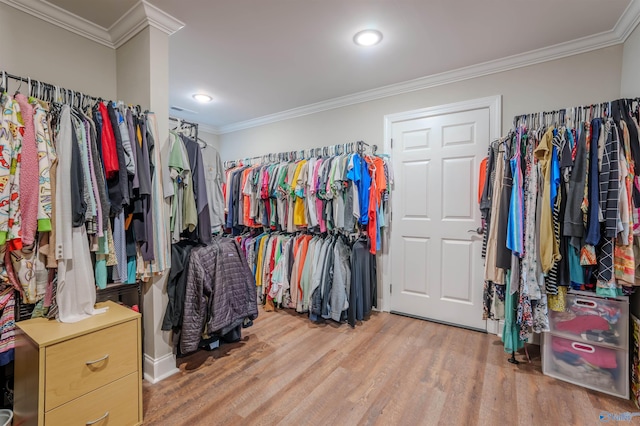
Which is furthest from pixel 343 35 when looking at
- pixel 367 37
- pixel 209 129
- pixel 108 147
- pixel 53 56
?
pixel 209 129

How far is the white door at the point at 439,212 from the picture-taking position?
2734 millimetres

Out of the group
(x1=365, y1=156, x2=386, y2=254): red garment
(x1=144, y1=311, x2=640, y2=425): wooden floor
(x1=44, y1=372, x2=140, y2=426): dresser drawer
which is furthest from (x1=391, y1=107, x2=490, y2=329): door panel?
(x1=44, y1=372, x2=140, y2=426): dresser drawer

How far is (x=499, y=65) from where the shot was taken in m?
2.58

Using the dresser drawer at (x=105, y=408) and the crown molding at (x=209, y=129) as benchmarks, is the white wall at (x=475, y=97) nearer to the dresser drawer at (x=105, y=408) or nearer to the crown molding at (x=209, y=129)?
the crown molding at (x=209, y=129)

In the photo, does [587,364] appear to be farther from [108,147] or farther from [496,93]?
[108,147]

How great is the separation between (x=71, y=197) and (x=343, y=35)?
207cm

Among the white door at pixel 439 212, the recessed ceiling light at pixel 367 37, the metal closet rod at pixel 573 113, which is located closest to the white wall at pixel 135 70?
the recessed ceiling light at pixel 367 37

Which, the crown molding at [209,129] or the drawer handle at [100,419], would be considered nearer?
the drawer handle at [100,419]

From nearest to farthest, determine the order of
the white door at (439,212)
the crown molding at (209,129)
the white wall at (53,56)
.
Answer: the white wall at (53,56) < the white door at (439,212) < the crown molding at (209,129)

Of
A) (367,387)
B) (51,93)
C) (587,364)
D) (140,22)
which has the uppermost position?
(140,22)

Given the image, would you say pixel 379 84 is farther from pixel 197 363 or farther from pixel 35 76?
pixel 197 363

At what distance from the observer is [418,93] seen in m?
3.02

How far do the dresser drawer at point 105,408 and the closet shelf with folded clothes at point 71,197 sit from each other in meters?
0.39

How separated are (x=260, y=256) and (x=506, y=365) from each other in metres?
2.61
